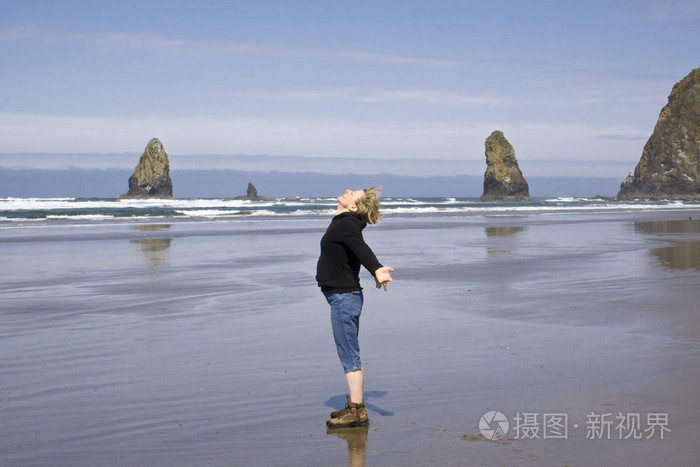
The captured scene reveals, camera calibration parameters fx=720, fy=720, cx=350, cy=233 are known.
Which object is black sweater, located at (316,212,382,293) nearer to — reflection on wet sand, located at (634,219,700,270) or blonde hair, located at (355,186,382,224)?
blonde hair, located at (355,186,382,224)

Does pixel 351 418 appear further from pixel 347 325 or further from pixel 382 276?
pixel 382 276

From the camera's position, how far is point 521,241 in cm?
2095

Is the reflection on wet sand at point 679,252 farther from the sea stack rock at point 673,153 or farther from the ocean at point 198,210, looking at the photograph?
the sea stack rock at point 673,153

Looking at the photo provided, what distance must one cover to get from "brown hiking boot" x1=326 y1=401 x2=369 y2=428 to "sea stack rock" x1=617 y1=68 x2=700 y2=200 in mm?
101375

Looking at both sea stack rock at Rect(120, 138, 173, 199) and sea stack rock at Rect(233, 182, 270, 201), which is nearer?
sea stack rock at Rect(120, 138, 173, 199)

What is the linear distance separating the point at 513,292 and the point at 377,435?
246 inches

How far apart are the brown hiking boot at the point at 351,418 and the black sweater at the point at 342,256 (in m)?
0.76

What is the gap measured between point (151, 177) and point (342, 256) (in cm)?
9361

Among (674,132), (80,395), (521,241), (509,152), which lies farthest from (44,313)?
(509,152)

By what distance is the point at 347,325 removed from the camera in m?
4.79

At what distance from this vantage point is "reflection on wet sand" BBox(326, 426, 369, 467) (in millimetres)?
3998

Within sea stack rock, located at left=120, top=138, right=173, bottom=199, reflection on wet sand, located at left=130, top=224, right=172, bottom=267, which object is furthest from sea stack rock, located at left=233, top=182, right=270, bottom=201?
reflection on wet sand, located at left=130, top=224, right=172, bottom=267

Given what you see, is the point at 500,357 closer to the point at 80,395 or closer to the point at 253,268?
the point at 80,395

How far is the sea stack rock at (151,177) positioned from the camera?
9400 centimetres
